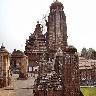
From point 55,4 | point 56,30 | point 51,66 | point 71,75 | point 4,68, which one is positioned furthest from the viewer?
point 55,4

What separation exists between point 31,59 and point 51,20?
19.9 ft

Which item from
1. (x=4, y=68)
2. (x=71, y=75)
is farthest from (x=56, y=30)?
(x=71, y=75)

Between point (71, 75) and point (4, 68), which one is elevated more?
point (4, 68)

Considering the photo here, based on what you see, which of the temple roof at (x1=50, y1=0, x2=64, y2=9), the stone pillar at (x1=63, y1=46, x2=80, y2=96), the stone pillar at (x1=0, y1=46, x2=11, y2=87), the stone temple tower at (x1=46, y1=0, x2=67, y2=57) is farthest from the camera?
the temple roof at (x1=50, y1=0, x2=64, y2=9)

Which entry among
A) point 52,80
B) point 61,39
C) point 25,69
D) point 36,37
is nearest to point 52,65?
point 52,80

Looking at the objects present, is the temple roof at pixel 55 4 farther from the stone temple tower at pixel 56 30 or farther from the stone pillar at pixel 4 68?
the stone pillar at pixel 4 68

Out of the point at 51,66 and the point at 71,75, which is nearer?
the point at 71,75

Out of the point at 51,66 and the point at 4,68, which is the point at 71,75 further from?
the point at 4,68

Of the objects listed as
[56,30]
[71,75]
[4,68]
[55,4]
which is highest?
[55,4]

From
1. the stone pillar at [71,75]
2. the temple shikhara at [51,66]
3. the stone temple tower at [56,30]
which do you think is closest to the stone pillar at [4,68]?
the temple shikhara at [51,66]

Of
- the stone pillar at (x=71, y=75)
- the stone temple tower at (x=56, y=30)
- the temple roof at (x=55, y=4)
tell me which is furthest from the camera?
the temple roof at (x=55, y=4)

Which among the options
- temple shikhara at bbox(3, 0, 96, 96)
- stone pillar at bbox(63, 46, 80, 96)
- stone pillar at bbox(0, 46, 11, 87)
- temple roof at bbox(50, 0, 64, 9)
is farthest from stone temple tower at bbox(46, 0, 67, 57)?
stone pillar at bbox(63, 46, 80, 96)

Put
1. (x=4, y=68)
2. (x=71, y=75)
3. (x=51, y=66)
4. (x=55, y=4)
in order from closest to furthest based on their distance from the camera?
(x=71, y=75)
(x=51, y=66)
(x=4, y=68)
(x=55, y=4)

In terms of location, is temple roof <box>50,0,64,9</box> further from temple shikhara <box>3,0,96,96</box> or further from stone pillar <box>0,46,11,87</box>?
stone pillar <box>0,46,11,87</box>
